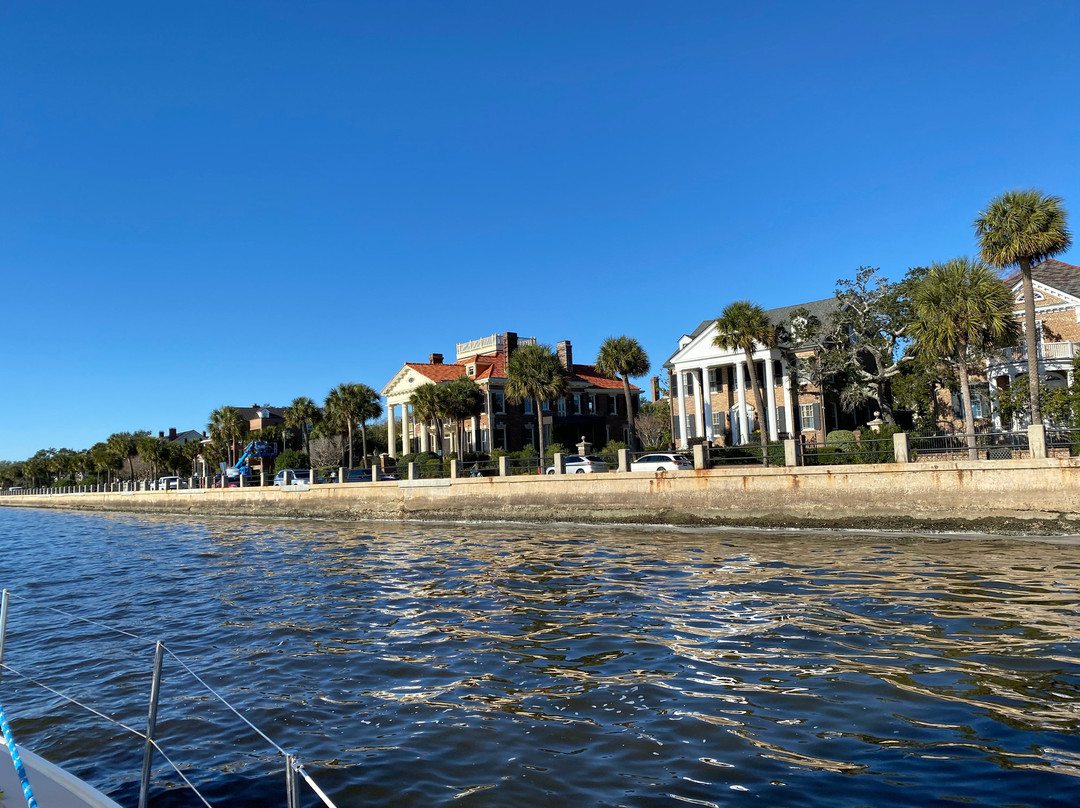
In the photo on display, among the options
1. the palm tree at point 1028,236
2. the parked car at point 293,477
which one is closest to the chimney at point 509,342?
the parked car at point 293,477

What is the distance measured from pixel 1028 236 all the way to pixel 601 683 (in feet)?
79.2

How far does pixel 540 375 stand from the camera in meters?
47.8

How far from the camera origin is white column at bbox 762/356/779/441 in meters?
43.7

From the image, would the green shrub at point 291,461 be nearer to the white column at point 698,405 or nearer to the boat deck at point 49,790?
the white column at point 698,405

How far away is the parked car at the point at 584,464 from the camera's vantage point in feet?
112

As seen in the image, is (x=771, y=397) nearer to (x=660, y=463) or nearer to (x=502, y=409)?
(x=660, y=463)

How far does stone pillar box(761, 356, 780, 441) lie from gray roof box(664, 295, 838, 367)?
3026 millimetres

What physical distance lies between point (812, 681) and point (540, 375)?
40.5 metres

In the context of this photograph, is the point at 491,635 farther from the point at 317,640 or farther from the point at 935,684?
the point at 935,684

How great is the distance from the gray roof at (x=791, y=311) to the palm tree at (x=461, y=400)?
13874 mm

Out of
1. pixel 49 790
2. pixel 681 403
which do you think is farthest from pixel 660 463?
pixel 49 790

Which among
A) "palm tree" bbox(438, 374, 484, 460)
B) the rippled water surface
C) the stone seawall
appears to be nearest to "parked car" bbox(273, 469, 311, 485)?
the stone seawall

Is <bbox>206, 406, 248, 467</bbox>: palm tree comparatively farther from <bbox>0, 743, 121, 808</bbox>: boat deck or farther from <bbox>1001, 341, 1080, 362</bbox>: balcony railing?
<bbox>0, 743, 121, 808</bbox>: boat deck

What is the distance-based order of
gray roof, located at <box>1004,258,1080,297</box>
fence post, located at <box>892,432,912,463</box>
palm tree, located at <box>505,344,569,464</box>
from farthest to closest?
1. palm tree, located at <box>505,344,569,464</box>
2. gray roof, located at <box>1004,258,1080,297</box>
3. fence post, located at <box>892,432,912,463</box>
